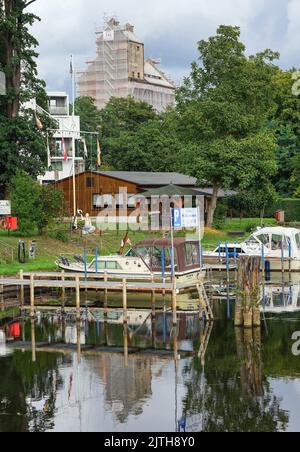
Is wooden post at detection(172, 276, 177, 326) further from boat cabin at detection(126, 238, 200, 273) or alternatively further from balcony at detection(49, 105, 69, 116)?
balcony at detection(49, 105, 69, 116)

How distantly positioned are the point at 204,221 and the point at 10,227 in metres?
22.4

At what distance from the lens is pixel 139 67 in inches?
7072

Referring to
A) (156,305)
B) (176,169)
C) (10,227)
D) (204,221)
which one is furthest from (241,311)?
(176,169)

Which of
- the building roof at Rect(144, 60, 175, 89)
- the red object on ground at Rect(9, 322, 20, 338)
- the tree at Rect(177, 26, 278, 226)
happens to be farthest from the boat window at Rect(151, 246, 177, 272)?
the building roof at Rect(144, 60, 175, 89)

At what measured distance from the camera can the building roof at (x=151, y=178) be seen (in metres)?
68.1

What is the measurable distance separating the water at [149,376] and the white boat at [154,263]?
418 cm

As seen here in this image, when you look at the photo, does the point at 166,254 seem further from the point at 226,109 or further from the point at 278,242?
→ the point at 226,109

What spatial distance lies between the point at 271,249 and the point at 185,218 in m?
15.5

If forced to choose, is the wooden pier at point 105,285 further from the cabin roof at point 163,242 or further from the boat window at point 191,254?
the cabin roof at point 163,242

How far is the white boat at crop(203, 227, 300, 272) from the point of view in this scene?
4881cm

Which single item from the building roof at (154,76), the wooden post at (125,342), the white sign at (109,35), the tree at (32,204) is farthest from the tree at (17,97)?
the building roof at (154,76)

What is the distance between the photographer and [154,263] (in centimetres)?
3925
